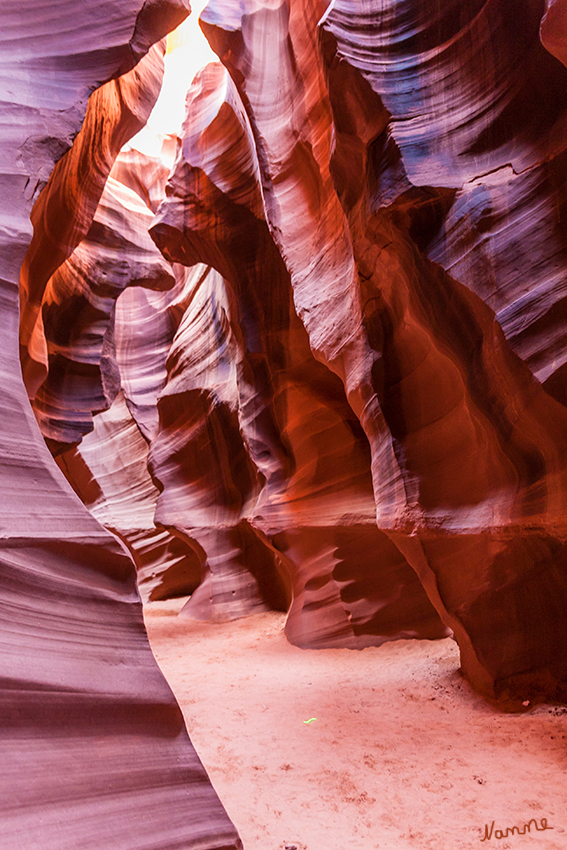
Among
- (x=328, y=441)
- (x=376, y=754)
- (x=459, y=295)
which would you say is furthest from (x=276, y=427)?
(x=376, y=754)

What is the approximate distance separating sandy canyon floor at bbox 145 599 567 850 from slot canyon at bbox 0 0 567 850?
0.03m

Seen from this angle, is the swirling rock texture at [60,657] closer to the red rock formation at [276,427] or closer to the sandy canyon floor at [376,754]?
the sandy canyon floor at [376,754]

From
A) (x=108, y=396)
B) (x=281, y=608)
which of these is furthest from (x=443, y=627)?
(x=108, y=396)

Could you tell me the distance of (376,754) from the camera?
14.1ft

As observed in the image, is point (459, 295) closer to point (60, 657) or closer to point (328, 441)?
point (60, 657)

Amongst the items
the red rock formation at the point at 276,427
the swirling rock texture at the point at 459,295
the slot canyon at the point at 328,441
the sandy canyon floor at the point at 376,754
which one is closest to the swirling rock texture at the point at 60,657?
the slot canyon at the point at 328,441

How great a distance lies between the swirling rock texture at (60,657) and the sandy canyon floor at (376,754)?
106 cm

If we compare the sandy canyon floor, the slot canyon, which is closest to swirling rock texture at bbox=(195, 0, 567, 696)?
the slot canyon

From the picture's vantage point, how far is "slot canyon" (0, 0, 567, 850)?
2.52m

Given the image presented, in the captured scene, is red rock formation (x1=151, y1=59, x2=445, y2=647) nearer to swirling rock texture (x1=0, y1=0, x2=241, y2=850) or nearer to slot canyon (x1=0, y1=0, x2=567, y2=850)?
slot canyon (x1=0, y1=0, x2=567, y2=850)

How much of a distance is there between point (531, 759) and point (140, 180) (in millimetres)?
17740

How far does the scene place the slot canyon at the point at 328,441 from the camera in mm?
2520

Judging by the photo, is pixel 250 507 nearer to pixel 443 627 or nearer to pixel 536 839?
pixel 443 627

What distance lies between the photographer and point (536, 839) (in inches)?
121
